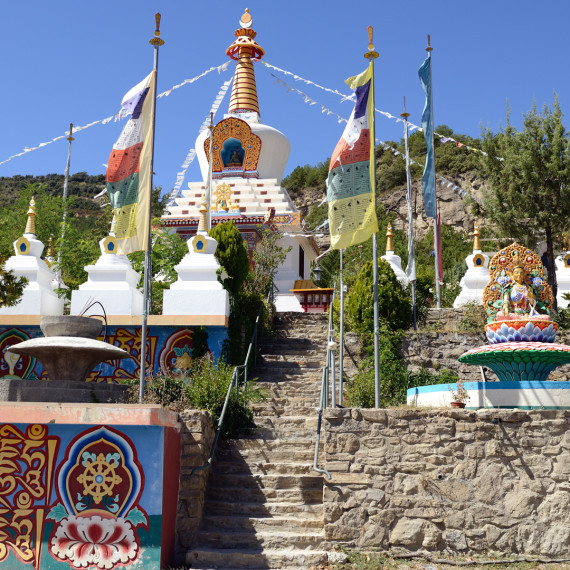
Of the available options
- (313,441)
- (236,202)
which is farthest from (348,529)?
(236,202)

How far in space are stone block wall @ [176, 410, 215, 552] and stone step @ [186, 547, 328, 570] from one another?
50 centimetres

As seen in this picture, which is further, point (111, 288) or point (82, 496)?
point (111, 288)

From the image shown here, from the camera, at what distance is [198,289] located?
1702 cm

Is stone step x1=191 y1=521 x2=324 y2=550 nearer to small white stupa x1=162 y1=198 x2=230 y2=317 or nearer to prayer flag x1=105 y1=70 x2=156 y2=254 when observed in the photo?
prayer flag x1=105 y1=70 x2=156 y2=254

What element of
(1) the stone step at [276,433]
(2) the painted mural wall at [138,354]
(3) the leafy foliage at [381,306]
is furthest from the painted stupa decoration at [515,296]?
(2) the painted mural wall at [138,354]

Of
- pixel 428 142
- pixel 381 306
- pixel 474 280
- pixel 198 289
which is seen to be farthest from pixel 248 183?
pixel 381 306

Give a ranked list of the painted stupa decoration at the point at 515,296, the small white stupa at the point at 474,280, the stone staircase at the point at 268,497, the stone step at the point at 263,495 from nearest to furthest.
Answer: the stone staircase at the point at 268,497
the stone step at the point at 263,495
the painted stupa decoration at the point at 515,296
the small white stupa at the point at 474,280

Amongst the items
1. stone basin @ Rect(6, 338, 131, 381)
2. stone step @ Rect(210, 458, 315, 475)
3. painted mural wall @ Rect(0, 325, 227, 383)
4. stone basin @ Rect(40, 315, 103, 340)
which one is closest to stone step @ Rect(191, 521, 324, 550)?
stone step @ Rect(210, 458, 315, 475)

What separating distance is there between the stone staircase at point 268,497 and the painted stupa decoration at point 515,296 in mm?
3750

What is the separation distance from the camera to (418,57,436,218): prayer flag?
60.9 ft

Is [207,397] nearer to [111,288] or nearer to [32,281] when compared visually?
[111,288]

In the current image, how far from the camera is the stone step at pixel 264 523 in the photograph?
1061 centimetres

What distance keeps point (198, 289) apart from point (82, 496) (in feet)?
25.4

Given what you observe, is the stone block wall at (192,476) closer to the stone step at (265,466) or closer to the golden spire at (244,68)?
the stone step at (265,466)
